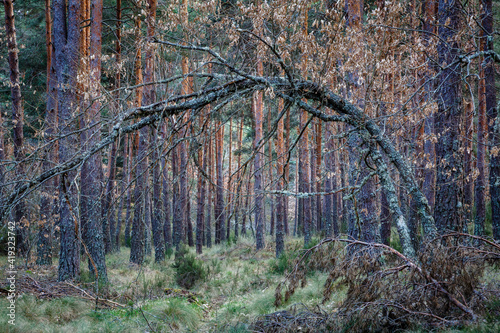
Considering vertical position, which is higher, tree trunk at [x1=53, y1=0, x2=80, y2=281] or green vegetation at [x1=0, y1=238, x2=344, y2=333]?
tree trunk at [x1=53, y1=0, x2=80, y2=281]

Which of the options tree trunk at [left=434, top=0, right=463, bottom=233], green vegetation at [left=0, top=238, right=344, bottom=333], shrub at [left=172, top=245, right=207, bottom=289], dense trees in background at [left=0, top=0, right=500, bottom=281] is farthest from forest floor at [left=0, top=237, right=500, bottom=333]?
tree trunk at [left=434, top=0, right=463, bottom=233]

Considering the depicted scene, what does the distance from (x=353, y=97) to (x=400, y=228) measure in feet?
11.0

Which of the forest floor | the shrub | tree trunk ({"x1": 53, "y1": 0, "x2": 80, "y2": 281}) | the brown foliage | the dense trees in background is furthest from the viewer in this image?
the shrub

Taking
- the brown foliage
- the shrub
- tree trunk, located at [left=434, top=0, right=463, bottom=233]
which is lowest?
the shrub

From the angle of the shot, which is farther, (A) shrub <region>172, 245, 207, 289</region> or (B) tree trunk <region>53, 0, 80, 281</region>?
(A) shrub <region>172, 245, 207, 289</region>

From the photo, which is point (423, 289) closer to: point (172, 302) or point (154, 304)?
point (172, 302)

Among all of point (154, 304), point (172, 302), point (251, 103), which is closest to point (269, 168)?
point (251, 103)

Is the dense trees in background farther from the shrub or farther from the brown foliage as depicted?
the shrub

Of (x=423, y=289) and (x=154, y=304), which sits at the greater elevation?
(x=423, y=289)

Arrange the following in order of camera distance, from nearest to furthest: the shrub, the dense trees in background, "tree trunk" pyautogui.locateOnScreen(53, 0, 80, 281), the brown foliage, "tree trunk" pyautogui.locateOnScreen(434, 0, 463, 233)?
1. the brown foliage
2. the dense trees in background
3. "tree trunk" pyautogui.locateOnScreen(434, 0, 463, 233)
4. "tree trunk" pyautogui.locateOnScreen(53, 0, 80, 281)
5. the shrub

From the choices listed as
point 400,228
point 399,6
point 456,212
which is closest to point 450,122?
point 456,212

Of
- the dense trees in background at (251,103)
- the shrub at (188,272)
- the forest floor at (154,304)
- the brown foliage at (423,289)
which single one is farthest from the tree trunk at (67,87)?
the brown foliage at (423,289)

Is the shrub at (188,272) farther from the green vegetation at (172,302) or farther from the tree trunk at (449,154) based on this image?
the tree trunk at (449,154)

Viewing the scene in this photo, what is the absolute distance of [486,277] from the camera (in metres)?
4.52
